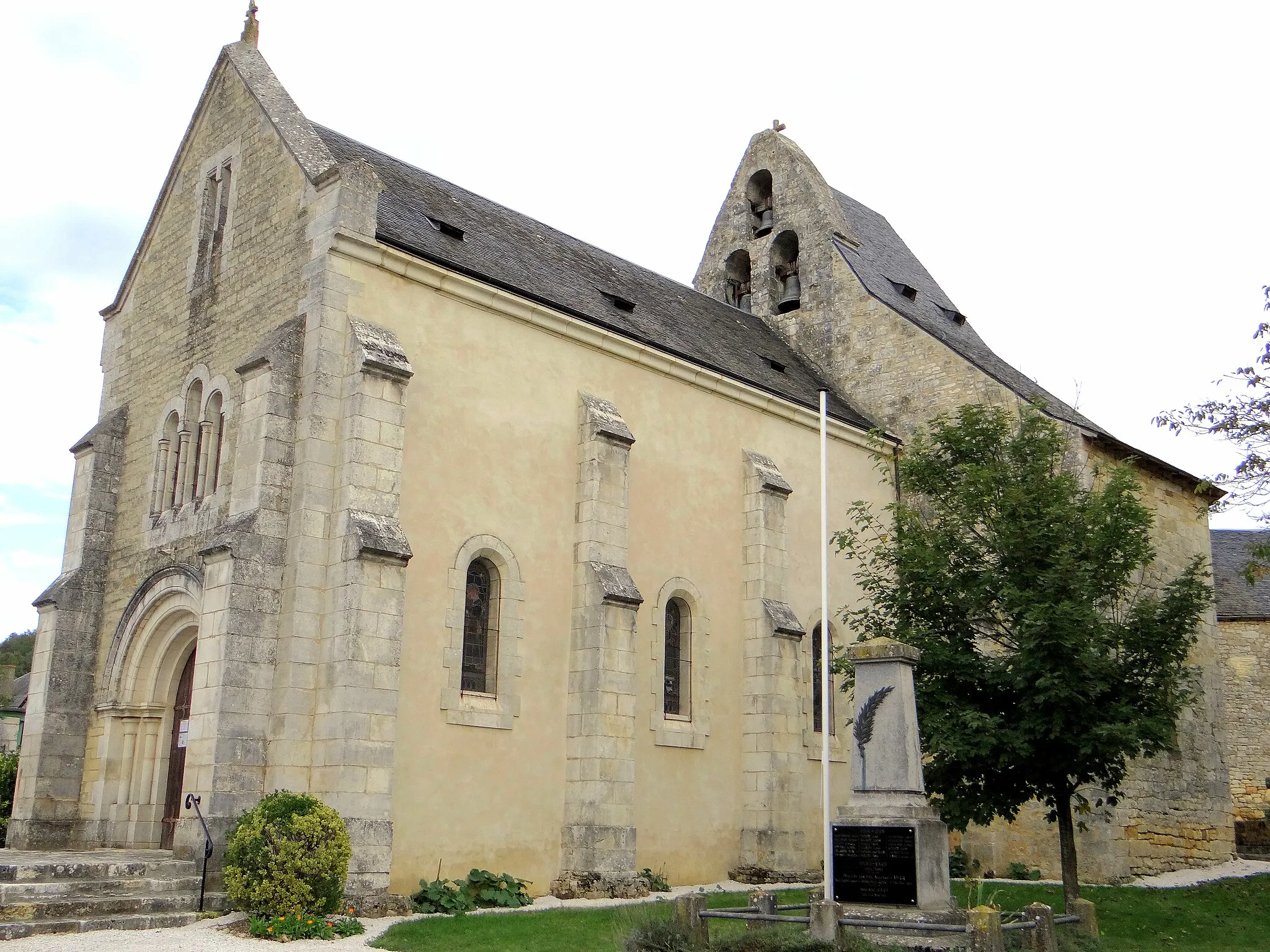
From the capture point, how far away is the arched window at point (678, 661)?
61.5 ft

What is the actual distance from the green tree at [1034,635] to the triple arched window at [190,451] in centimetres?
958

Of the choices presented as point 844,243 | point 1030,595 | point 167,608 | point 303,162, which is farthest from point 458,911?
point 844,243

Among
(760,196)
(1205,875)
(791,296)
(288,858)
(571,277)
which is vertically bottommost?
(1205,875)

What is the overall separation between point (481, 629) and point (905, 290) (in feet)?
53.1

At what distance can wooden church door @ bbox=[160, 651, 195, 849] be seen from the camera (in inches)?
644

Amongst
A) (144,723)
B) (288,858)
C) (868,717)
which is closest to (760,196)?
(144,723)

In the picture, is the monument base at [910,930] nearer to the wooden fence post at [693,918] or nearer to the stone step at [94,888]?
the wooden fence post at [693,918]

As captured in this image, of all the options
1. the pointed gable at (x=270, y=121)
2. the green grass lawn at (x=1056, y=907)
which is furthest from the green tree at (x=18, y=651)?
the green grass lawn at (x=1056, y=907)

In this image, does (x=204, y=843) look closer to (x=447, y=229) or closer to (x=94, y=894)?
(x=94, y=894)

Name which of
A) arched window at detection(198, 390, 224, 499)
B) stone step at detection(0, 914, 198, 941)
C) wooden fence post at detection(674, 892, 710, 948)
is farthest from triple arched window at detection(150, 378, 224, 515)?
wooden fence post at detection(674, 892, 710, 948)

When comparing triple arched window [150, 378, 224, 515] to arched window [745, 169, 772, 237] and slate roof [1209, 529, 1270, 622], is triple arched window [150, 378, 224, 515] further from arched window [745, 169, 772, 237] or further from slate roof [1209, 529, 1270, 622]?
slate roof [1209, 529, 1270, 622]

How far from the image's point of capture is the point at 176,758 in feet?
55.0

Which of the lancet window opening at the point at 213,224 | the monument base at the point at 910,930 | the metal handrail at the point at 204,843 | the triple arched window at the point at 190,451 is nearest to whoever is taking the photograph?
the monument base at the point at 910,930

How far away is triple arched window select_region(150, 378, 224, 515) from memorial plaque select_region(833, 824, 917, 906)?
10116 millimetres
